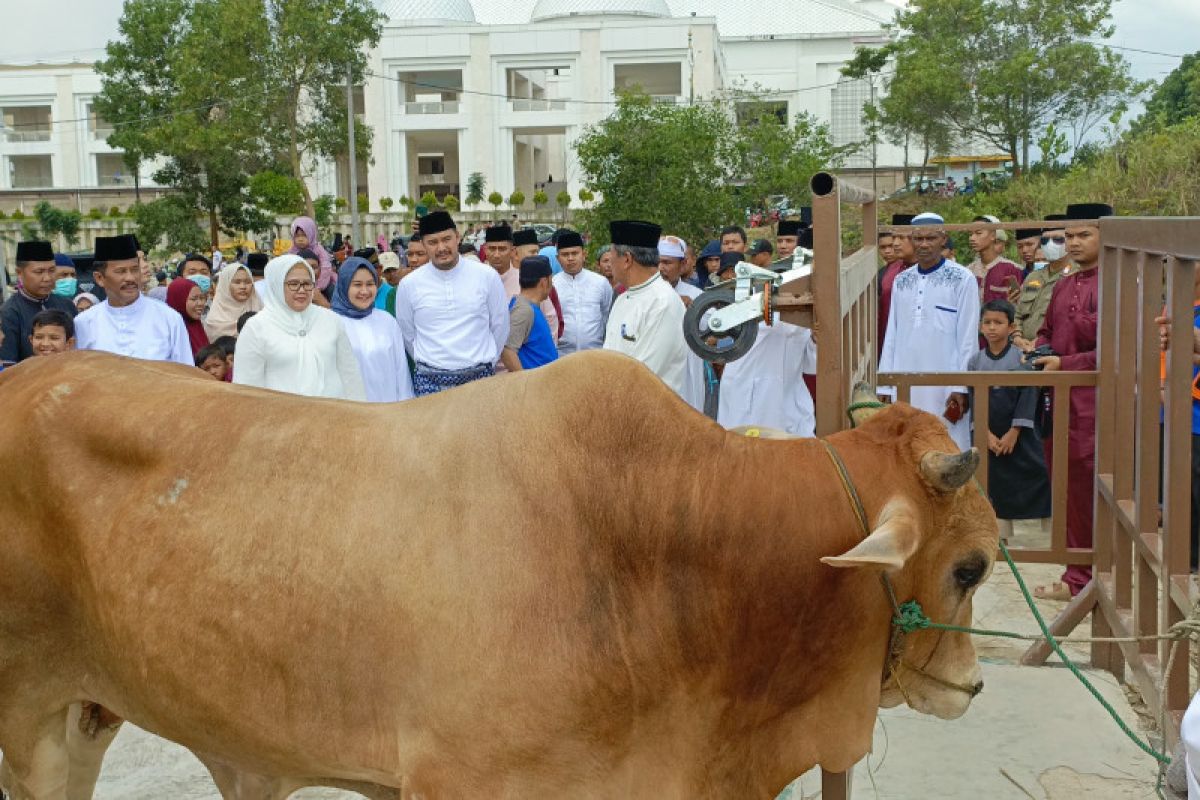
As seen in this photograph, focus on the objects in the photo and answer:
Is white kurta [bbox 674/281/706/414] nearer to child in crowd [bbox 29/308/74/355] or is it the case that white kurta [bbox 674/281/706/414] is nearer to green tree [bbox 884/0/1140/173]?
child in crowd [bbox 29/308/74/355]

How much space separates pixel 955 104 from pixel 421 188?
29100 millimetres

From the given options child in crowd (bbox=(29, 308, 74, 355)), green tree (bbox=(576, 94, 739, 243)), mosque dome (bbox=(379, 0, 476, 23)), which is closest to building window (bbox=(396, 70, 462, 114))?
mosque dome (bbox=(379, 0, 476, 23))

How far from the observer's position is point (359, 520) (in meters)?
3.00

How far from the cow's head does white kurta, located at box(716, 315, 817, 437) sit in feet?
12.9

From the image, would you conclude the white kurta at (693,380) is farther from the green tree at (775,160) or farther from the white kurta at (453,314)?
the green tree at (775,160)

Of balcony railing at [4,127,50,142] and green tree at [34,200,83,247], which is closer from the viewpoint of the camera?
green tree at [34,200,83,247]

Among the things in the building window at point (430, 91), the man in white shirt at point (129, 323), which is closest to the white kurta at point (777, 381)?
the man in white shirt at point (129, 323)

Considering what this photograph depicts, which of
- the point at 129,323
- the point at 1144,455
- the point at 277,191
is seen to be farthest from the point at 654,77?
the point at 1144,455

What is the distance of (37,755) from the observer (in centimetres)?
375

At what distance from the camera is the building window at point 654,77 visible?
57719 millimetres

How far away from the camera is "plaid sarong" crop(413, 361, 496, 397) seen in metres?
7.91

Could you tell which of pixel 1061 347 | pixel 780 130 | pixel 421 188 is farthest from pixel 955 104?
pixel 1061 347

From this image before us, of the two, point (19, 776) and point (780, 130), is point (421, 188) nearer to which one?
point (780, 130)

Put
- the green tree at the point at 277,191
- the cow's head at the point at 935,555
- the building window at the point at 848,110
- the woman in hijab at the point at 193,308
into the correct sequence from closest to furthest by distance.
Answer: the cow's head at the point at 935,555 < the woman in hijab at the point at 193,308 < the green tree at the point at 277,191 < the building window at the point at 848,110
